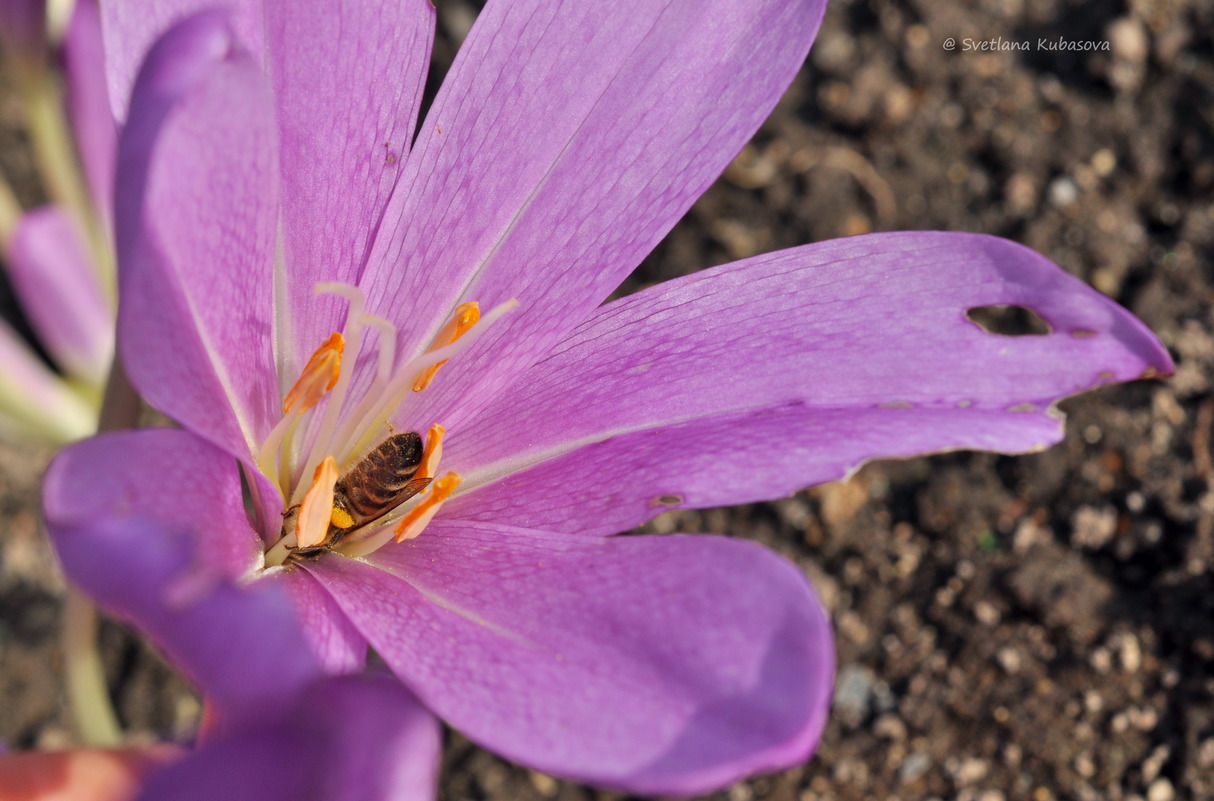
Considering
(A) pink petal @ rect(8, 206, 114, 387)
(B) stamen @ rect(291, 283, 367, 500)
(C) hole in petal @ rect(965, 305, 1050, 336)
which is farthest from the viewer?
(C) hole in petal @ rect(965, 305, 1050, 336)

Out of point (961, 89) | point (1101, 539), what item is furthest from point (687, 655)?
point (961, 89)

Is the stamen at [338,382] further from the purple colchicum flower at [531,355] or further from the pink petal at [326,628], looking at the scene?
the pink petal at [326,628]

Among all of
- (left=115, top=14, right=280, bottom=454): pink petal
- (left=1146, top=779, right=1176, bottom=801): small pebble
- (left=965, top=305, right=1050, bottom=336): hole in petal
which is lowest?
(left=1146, top=779, right=1176, bottom=801): small pebble

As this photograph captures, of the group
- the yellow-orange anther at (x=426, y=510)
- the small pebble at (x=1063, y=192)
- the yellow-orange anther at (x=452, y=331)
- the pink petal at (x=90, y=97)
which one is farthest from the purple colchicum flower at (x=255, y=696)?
the small pebble at (x=1063, y=192)

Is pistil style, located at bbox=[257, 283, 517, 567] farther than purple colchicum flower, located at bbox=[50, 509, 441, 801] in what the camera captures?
Yes

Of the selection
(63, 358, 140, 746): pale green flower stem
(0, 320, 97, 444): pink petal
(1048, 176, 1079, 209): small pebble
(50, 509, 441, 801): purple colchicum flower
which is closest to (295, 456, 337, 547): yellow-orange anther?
(50, 509, 441, 801): purple colchicum flower

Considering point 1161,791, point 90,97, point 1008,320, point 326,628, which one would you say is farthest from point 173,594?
point 1008,320

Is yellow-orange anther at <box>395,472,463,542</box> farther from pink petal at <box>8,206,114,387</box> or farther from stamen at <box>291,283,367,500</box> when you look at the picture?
pink petal at <box>8,206,114,387</box>
